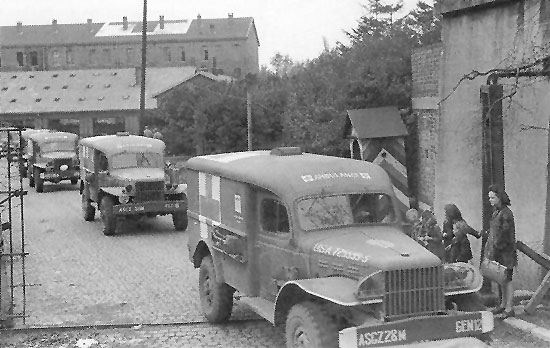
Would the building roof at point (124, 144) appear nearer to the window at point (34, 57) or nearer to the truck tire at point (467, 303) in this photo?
the truck tire at point (467, 303)

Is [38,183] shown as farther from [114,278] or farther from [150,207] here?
[114,278]

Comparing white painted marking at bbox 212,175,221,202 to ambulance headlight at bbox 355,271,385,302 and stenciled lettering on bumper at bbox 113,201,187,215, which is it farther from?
stenciled lettering on bumper at bbox 113,201,187,215

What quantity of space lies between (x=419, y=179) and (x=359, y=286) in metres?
8.78

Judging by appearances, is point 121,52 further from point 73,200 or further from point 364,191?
point 364,191

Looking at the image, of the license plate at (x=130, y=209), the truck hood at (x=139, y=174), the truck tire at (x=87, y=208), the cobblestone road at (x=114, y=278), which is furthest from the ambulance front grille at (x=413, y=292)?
the truck tire at (x=87, y=208)

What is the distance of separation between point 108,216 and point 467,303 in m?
11.1

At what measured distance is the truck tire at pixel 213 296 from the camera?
9391mm

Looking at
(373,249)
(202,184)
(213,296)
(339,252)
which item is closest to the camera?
(373,249)

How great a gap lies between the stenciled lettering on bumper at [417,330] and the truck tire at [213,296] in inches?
125

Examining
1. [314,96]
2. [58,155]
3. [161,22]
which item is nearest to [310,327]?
[314,96]

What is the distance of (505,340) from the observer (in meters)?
8.21

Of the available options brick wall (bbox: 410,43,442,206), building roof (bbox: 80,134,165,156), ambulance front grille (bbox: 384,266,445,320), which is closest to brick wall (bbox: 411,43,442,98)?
brick wall (bbox: 410,43,442,206)

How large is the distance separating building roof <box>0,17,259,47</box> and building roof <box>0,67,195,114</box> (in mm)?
28992

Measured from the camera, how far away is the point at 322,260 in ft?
24.3
